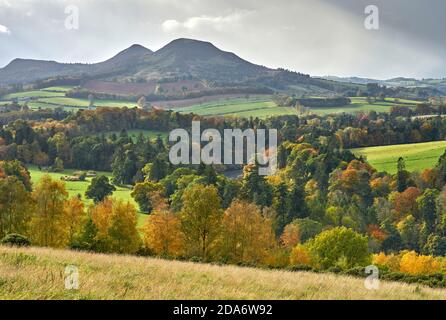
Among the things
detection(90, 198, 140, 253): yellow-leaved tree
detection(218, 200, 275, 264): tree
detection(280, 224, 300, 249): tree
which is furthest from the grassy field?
detection(90, 198, 140, 253): yellow-leaved tree

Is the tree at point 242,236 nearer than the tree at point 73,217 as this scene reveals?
Yes

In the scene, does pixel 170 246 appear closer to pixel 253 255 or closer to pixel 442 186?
pixel 253 255

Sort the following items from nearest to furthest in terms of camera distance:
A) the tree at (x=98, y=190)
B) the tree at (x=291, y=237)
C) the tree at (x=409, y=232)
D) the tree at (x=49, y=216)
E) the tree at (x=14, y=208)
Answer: the tree at (x=49, y=216) → the tree at (x=14, y=208) → the tree at (x=291, y=237) → the tree at (x=409, y=232) → the tree at (x=98, y=190)

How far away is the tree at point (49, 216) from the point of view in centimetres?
4747

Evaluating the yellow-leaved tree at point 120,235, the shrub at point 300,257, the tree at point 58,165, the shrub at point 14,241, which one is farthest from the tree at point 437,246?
the tree at point 58,165

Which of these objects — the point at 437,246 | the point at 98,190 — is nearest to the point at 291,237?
the point at 437,246

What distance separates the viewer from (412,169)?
13000 centimetres

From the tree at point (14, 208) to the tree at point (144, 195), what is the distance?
4342 cm

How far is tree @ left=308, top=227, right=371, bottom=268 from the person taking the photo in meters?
54.6

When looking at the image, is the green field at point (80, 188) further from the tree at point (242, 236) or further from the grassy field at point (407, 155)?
the grassy field at point (407, 155)

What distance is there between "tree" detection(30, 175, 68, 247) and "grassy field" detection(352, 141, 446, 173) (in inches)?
4036

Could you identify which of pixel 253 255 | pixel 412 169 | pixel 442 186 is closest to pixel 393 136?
pixel 412 169

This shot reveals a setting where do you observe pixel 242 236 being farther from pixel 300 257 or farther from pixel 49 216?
pixel 49 216

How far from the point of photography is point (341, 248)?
5594cm
